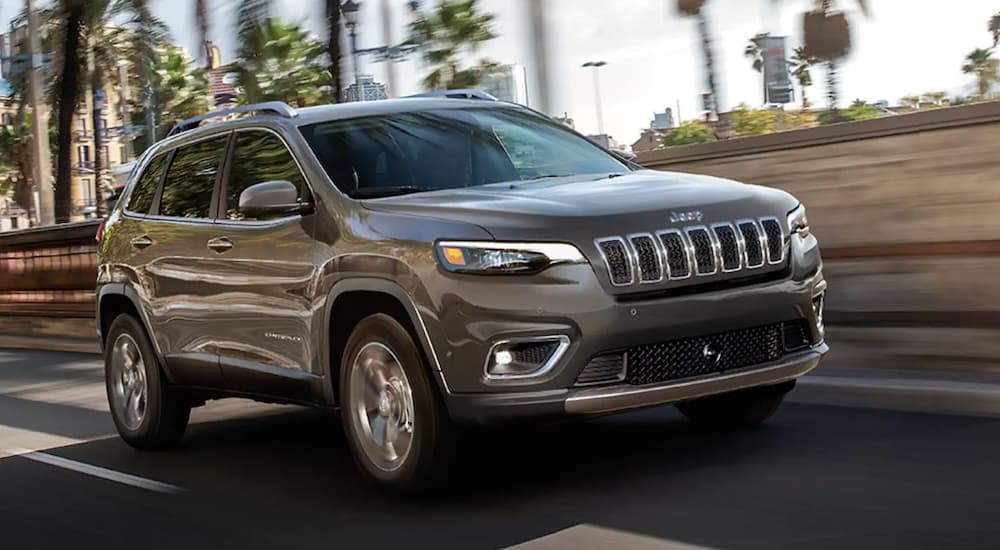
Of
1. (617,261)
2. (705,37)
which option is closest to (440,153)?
(617,261)

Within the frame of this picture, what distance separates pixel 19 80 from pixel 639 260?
28957 mm

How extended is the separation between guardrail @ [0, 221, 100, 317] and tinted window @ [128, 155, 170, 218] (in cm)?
842

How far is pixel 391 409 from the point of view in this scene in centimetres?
626

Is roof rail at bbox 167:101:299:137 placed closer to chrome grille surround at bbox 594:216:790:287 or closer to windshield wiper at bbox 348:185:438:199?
windshield wiper at bbox 348:185:438:199

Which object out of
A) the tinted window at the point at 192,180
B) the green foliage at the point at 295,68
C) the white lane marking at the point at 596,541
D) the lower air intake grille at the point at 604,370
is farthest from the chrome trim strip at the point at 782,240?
the green foliage at the point at 295,68

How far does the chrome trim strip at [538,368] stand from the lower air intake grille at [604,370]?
12 centimetres

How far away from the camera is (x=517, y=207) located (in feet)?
19.4

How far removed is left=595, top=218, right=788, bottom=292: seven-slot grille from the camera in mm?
5750

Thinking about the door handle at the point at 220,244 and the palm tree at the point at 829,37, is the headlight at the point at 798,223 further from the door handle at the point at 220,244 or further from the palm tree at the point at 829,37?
the palm tree at the point at 829,37

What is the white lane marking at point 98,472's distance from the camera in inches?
291

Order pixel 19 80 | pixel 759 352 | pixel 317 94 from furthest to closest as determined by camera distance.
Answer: pixel 317 94 → pixel 19 80 → pixel 759 352

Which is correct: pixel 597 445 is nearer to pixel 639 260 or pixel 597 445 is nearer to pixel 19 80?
pixel 639 260

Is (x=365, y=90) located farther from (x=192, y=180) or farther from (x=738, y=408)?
(x=738, y=408)

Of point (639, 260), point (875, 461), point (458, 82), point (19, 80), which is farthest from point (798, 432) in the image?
point (458, 82)
